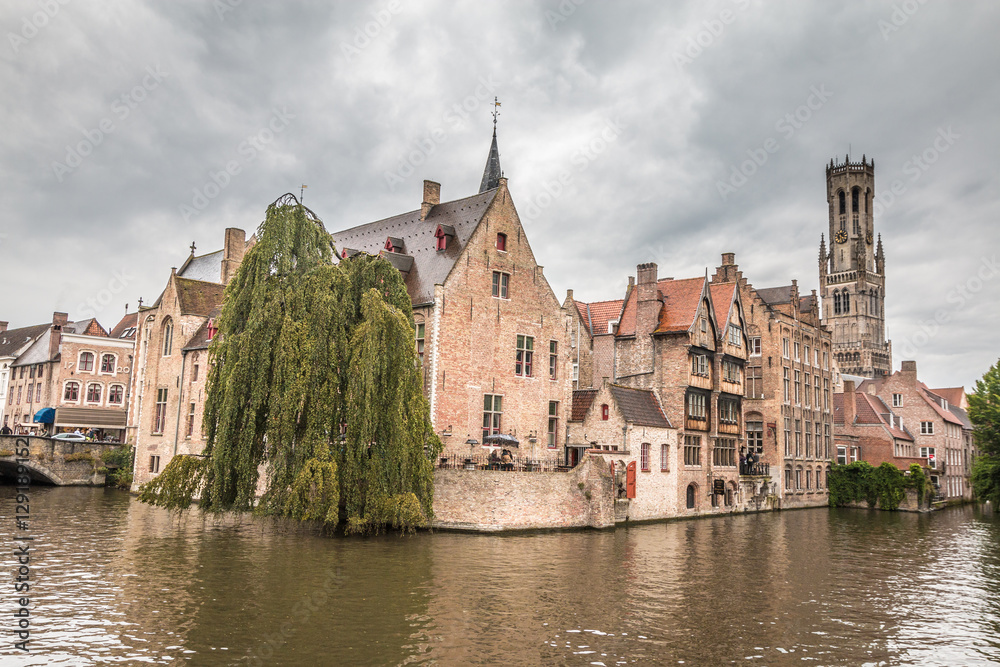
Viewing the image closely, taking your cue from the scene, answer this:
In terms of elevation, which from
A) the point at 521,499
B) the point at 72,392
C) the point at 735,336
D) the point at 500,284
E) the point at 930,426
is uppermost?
the point at 500,284

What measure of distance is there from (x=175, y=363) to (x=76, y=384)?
1886 centimetres

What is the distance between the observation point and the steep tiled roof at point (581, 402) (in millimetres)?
36656

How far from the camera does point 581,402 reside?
123 ft

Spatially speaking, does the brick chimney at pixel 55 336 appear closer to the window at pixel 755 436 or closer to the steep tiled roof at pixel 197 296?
the steep tiled roof at pixel 197 296

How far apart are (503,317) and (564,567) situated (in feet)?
48.3

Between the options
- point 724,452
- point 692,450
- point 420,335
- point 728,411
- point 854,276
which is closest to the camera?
point 420,335

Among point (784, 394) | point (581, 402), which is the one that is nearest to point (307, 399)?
point (581, 402)

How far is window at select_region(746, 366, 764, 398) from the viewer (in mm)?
48959

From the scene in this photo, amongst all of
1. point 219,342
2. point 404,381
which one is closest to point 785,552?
point 404,381

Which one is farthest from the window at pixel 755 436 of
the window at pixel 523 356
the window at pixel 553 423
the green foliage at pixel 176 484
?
the green foliage at pixel 176 484

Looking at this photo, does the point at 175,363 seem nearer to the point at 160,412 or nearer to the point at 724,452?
the point at 160,412

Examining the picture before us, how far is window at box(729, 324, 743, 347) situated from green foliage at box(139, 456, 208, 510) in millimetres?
28644

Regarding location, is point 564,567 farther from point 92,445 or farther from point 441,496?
point 92,445

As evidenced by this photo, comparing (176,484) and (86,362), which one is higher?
(86,362)
